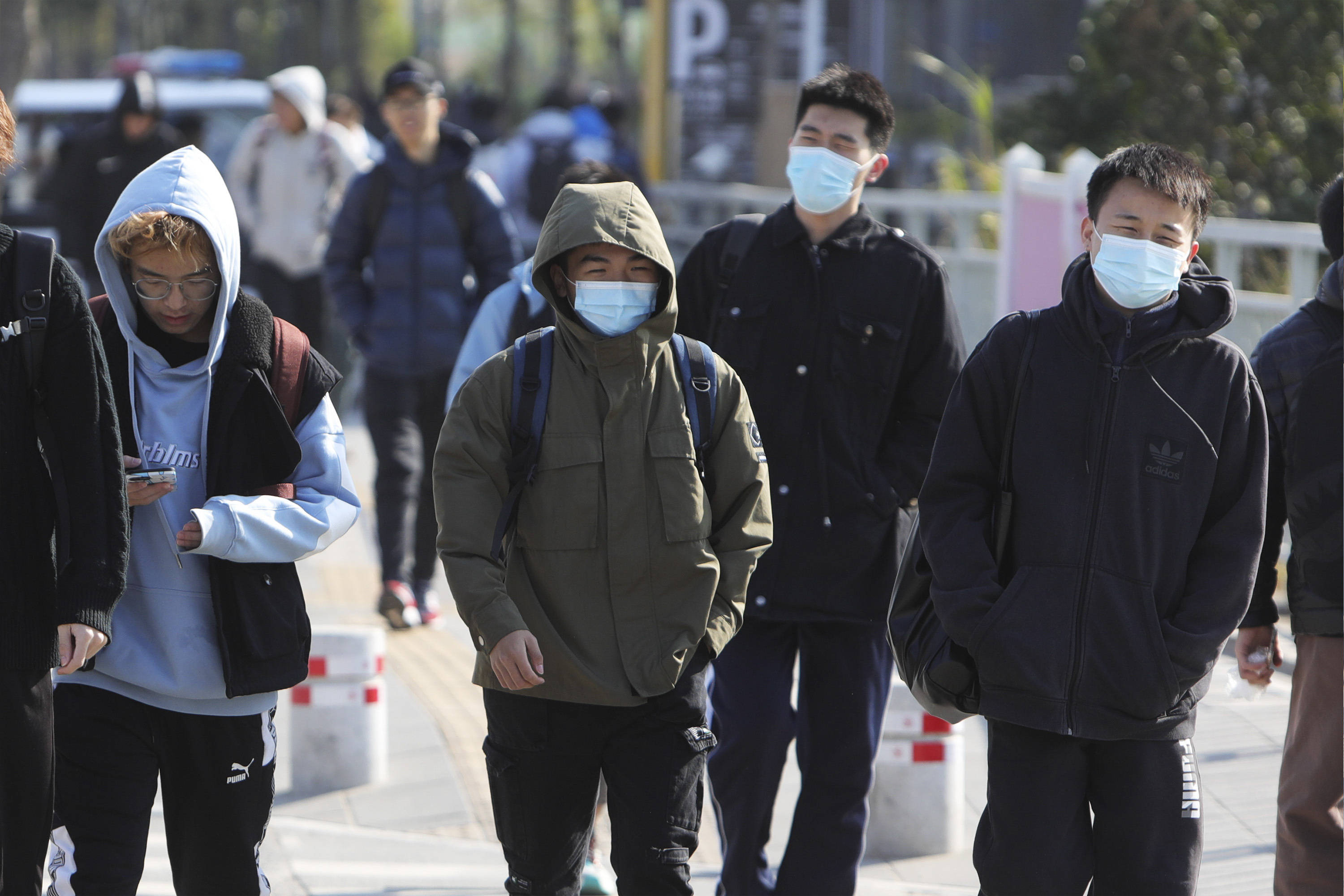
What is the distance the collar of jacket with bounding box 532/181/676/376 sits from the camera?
11.1 ft

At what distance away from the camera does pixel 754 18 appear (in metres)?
15.6

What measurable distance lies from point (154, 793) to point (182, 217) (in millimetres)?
1150

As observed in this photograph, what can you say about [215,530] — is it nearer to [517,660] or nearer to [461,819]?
[517,660]

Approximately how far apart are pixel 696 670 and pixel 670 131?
43.9ft

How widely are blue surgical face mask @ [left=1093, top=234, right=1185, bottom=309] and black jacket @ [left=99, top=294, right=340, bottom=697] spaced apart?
5.43 feet

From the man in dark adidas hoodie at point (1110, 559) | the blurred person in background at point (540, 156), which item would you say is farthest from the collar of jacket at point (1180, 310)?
the blurred person in background at point (540, 156)

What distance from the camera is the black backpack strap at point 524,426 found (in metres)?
3.36

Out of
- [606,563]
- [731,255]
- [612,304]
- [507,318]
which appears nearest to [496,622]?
[606,563]

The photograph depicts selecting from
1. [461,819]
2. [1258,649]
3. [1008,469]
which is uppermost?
[1008,469]

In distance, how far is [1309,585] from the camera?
365cm

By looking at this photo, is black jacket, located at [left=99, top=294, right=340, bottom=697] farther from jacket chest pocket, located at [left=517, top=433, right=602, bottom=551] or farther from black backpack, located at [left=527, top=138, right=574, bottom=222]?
black backpack, located at [left=527, top=138, right=574, bottom=222]

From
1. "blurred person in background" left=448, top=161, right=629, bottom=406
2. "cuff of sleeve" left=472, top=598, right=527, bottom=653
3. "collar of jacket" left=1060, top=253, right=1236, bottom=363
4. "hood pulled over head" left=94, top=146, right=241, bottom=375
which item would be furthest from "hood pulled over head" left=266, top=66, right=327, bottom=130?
"collar of jacket" left=1060, top=253, right=1236, bottom=363

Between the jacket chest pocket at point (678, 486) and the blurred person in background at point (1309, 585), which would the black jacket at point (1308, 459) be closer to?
the blurred person in background at point (1309, 585)

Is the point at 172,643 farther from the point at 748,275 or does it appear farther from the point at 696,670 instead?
the point at 748,275
